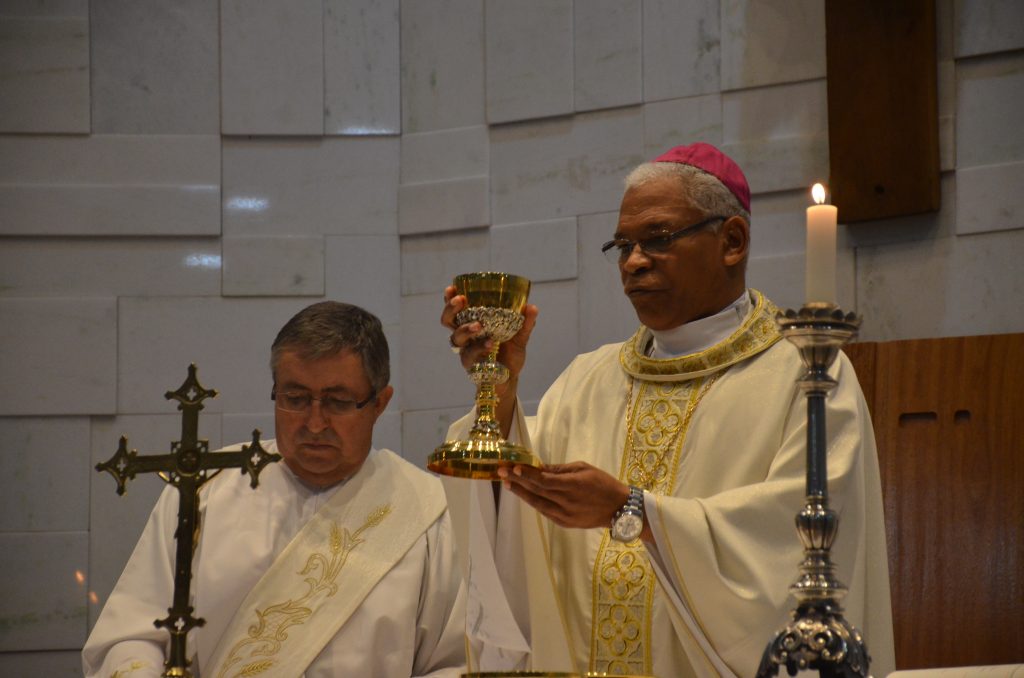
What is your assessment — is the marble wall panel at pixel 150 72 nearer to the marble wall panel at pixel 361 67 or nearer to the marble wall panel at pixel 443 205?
the marble wall panel at pixel 361 67

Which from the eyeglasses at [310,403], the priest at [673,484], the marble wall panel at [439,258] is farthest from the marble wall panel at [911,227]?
the eyeglasses at [310,403]

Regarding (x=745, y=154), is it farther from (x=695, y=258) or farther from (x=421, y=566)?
(x=421, y=566)

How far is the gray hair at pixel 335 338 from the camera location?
493 cm

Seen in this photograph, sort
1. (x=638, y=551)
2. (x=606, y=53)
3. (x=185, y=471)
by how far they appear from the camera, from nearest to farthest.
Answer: (x=185, y=471) → (x=638, y=551) → (x=606, y=53)

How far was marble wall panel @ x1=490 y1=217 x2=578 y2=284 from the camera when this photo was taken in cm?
671

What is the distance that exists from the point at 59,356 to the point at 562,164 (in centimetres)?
255

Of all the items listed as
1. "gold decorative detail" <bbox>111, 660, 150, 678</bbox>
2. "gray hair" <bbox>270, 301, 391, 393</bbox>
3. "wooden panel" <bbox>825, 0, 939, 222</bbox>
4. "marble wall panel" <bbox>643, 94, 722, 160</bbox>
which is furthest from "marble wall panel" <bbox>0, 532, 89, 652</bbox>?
"wooden panel" <bbox>825, 0, 939, 222</bbox>

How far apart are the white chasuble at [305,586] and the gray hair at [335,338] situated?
395 millimetres

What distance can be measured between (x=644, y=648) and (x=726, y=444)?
63cm

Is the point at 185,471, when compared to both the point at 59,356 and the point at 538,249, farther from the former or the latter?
the point at 59,356

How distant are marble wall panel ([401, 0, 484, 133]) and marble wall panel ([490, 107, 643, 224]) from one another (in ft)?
0.83

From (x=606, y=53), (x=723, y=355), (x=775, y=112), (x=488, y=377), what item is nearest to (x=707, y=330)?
(x=723, y=355)

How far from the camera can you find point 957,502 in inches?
203

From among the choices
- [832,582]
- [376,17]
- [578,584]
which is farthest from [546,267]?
[832,582]
